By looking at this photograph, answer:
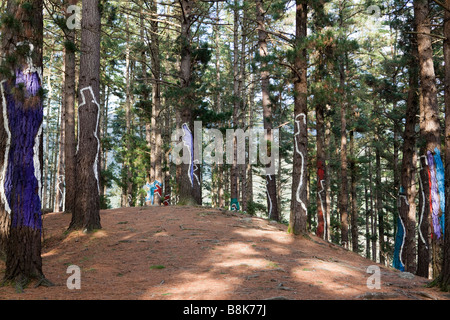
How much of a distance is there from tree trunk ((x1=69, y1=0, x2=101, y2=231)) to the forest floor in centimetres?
55

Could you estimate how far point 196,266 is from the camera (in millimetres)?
6352

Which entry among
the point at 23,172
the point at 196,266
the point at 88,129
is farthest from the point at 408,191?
the point at 23,172

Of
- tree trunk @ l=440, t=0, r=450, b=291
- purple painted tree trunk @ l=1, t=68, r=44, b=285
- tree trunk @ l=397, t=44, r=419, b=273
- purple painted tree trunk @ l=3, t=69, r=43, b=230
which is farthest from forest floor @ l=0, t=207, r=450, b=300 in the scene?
tree trunk @ l=397, t=44, r=419, b=273

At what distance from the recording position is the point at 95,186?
8.83m

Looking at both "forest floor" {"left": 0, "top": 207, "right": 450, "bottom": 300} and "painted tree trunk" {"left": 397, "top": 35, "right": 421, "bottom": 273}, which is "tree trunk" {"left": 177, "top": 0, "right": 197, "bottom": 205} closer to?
"forest floor" {"left": 0, "top": 207, "right": 450, "bottom": 300}

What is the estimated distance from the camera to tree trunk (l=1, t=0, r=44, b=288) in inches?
209

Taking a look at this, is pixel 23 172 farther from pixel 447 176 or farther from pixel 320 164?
pixel 320 164

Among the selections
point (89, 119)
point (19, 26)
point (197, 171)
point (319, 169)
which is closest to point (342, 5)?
point (319, 169)

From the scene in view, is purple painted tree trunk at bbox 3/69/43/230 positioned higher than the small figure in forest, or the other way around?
purple painted tree trunk at bbox 3/69/43/230

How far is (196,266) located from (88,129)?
15.8 ft

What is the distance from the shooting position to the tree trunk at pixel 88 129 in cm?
866

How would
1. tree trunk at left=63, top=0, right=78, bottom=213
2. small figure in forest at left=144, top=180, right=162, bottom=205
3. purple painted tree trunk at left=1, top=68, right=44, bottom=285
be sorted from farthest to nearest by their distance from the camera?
1. small figure in forest at left=144, top=180, right=162, bottom=205
2. tree trunk at left=63, top=0, right=78, bottom=213
3. purple painted tree trunk at left=1, top=68, right=44, bottom=285

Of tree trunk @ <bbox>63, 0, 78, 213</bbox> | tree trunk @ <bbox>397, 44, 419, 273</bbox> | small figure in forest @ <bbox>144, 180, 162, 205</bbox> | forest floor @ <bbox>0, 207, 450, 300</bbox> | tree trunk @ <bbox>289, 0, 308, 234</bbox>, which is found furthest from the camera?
small figure in forest @ <bbox>144, 180, 162, 205</bbox>
